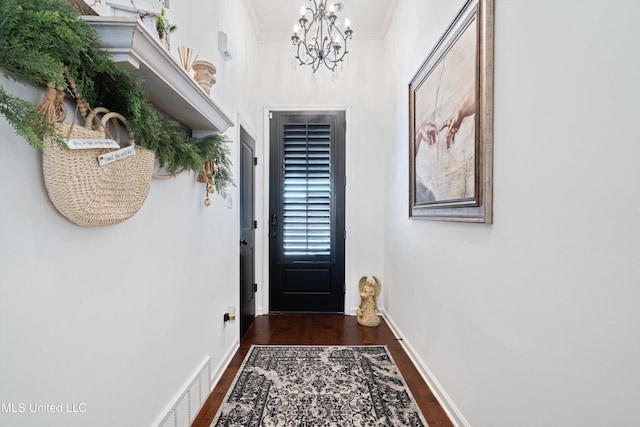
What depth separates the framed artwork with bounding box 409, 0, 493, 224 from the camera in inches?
53.1

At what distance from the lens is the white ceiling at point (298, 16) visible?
299cm

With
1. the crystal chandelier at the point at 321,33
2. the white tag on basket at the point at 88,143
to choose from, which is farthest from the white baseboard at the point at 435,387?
the crystal chandelier at the point at 321,33

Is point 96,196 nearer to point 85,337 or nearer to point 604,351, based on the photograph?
point 85,337

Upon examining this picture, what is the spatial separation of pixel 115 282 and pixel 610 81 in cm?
165

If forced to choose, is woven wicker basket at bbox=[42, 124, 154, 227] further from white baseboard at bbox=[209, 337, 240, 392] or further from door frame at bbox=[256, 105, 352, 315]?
door frame at bbox=[256, 105, 352, 315]

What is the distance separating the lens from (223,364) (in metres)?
2.22

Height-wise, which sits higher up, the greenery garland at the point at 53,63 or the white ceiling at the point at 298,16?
the white ceiling at the point at 298,16

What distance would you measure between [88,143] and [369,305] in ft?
9.50

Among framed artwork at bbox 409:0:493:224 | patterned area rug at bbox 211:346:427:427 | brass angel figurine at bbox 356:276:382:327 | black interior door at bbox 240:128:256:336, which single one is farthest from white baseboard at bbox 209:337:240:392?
framed artwork at bbox 409:0:493:224

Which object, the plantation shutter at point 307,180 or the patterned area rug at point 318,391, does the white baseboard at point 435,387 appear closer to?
the patterned area rug at point 318,391

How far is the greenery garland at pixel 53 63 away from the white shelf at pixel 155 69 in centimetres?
3

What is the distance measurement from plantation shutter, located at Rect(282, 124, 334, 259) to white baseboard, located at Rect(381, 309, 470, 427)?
1510 mm

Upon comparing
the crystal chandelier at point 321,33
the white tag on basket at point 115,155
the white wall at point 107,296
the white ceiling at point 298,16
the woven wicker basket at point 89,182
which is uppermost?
the white ceiling at point 298,16

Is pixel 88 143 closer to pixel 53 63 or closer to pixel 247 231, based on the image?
pixel 53 63
